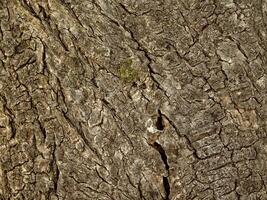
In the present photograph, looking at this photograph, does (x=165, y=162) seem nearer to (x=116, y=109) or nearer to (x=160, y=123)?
(x=160, y=123)

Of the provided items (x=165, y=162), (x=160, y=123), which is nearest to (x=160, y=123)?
(x=160, y=123)

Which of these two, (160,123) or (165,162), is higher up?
(160,123)

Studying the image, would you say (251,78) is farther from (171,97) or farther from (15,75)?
(15,75)

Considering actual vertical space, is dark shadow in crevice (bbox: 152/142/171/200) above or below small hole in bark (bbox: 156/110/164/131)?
below

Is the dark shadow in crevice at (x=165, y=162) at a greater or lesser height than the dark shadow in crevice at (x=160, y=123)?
lesser

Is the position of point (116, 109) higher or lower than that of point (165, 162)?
higher

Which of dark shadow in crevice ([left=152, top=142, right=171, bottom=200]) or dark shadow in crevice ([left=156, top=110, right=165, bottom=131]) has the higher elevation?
dark shadow in crevice ([left=156, top=110, right=165, bottom=131])

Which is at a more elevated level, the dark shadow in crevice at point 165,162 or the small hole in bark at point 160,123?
the small hole in bark at point 160,123

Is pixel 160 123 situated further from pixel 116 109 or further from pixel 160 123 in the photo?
pixel 116 109
